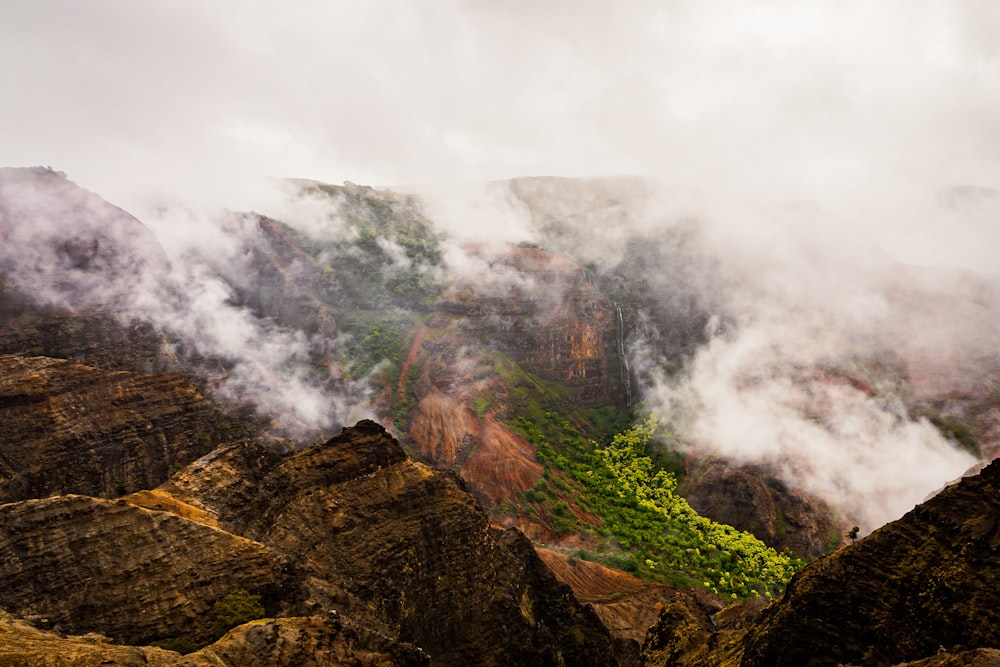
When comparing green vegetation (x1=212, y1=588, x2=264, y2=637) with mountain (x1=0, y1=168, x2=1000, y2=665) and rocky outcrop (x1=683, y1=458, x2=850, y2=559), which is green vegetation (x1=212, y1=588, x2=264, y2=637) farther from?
rocky outcrop (x1=683, y1=458, x2=850, y2=559)

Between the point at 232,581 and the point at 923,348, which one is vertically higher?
the point at 923,348

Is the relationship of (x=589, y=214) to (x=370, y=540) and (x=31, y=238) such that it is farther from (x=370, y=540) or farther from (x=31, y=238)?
(x=370, y=540)

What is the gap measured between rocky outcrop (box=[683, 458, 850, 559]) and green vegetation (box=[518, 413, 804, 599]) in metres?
2.76

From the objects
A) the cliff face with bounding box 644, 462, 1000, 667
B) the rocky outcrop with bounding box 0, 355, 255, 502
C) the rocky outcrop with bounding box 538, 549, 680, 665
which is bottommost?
the rocky outcrop with bounding box 538, 549, 680, 665

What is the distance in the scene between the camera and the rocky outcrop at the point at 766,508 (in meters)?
78.2

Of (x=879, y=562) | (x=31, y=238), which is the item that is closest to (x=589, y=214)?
(x=31, y=238)

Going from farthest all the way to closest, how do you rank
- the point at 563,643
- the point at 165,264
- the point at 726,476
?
the point at 726,476
the point at 165,264
the point at 563,643

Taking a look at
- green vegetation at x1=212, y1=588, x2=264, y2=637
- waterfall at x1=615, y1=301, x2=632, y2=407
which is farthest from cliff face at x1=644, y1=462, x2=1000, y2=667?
waterfall at x1=615, y1=301, x2=632, y2=407

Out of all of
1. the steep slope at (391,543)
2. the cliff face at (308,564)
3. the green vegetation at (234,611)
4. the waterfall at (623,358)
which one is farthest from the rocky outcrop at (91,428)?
the waterfall at (623,358)

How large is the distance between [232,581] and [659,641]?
2250cm

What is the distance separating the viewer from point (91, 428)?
48.3 meters

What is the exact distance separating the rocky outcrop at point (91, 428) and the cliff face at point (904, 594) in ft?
135

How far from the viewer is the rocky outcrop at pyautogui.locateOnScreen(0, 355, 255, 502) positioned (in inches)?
1741

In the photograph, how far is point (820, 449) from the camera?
87.1 m
